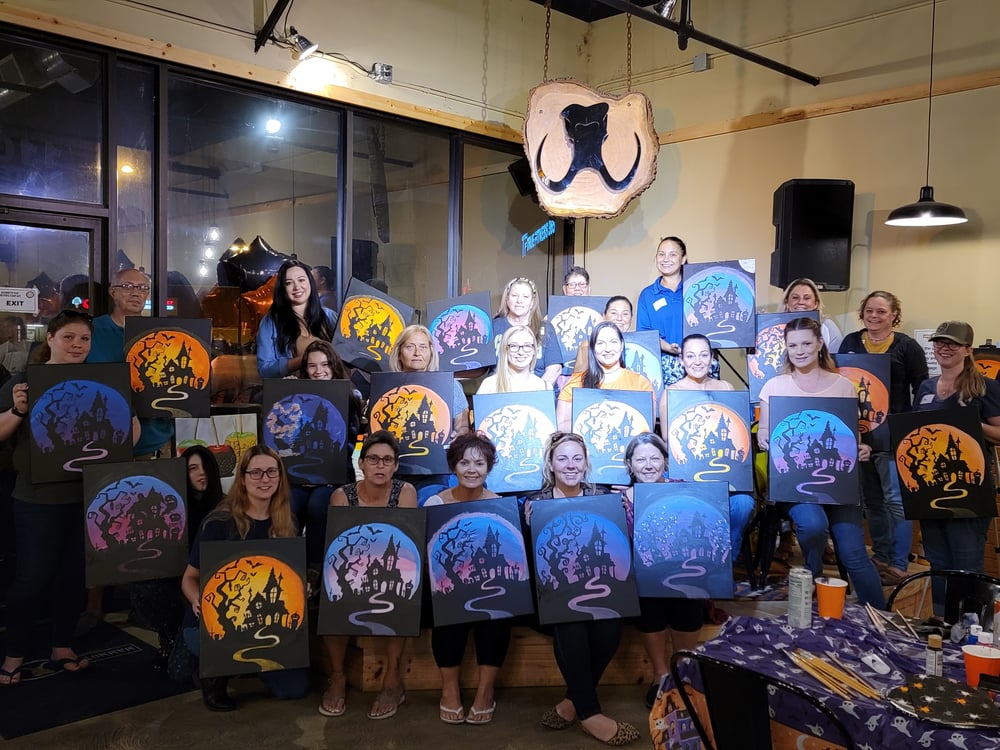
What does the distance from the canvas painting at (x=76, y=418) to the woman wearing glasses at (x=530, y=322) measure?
1824 millimetres

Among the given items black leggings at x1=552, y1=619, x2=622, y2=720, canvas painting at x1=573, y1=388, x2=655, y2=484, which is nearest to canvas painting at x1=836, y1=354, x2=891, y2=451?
canvas painting at x1=573, y1=388, x2=655, y2=484

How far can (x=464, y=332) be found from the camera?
13.8ft

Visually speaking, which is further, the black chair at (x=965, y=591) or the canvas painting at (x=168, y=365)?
the canvas painting at (x=168, y=365)

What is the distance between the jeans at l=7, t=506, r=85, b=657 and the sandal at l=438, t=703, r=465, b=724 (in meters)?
1.68

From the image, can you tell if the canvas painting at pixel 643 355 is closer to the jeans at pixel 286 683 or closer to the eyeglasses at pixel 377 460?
the eyeglasses at pixel 377 460

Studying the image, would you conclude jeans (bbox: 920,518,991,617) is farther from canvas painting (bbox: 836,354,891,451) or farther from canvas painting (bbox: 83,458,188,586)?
canvas painting (bbox: 83,458,188,586)

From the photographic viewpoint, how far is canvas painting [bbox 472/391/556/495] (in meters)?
3.53

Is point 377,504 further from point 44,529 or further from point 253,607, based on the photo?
point 44,529

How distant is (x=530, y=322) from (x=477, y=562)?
5.05ft

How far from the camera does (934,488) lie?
330 cm

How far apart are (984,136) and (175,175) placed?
4720mm

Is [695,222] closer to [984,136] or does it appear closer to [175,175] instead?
[984,136]

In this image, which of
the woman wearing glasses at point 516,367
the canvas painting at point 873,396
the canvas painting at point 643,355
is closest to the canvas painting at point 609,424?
the woman wearing glasses at point 516,367

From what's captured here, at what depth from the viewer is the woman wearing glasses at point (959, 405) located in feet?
11.1
